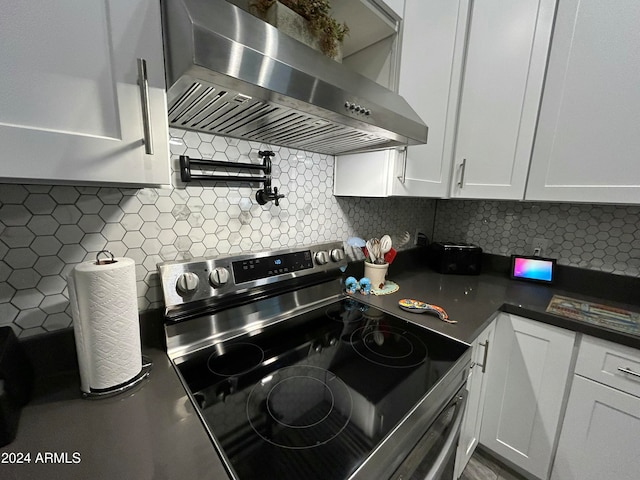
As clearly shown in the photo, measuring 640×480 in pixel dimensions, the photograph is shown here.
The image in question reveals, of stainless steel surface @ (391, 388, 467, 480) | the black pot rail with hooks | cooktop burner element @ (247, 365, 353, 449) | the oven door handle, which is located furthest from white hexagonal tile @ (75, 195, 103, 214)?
the oven door handle

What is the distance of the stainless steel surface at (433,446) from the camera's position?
1.82 feet

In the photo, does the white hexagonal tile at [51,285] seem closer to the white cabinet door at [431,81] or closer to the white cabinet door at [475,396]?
the white cabinet door at [431,81]

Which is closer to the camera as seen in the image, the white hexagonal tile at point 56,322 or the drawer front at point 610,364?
the white hexagonal tile at point 56,322

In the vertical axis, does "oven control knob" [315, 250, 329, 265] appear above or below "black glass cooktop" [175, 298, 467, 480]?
above

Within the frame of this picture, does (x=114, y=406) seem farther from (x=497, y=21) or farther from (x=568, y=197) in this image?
(x=497, y=21)

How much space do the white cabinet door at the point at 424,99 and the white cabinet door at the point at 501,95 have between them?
8 cm

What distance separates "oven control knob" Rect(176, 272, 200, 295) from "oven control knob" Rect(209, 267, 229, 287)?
5 cm

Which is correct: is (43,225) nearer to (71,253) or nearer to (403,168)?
(71,253)

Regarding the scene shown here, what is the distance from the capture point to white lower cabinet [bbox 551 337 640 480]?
879 millimetres

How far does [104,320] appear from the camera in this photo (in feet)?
1.74

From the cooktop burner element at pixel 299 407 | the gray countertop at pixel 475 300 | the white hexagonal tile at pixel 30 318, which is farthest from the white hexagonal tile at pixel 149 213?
the gray countertop at pixel 475 300

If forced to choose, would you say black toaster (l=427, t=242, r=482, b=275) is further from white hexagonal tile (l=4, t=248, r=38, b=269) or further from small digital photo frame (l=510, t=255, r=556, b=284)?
white hexagonal tile (l=4, t=248, r=38, b=269)

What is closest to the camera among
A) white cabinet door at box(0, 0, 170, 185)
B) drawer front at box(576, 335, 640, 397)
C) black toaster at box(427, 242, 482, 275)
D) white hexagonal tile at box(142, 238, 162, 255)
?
white cabinet door at box(0, 0, 170, 185)

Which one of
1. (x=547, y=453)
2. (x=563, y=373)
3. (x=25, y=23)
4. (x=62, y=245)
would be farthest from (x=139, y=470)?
(x=547, y=453)
